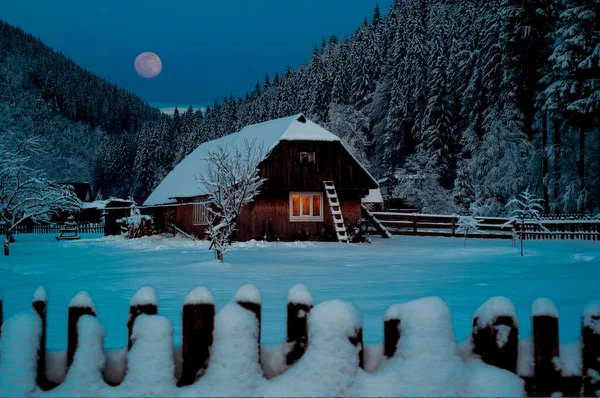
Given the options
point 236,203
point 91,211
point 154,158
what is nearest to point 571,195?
point 236,203

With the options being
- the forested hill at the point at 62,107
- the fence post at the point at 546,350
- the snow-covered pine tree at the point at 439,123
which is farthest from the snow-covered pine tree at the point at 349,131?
the forested hill at the point at 62,107

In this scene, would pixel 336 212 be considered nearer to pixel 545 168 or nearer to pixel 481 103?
pixel 545 168

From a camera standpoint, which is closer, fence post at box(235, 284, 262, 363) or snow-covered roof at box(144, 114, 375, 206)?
fence post at box(235, 284, 262, 363)

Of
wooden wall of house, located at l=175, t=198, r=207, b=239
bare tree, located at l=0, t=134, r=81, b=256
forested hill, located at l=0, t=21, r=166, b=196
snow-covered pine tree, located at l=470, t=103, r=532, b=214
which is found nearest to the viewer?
bare tree, located at l=0, t=134, r=81, b=256

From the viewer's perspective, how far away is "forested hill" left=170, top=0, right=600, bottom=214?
3347 centimetres

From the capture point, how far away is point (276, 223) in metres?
27.3

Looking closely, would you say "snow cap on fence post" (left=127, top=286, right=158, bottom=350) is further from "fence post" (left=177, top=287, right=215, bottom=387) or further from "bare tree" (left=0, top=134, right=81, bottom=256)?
"bare tree" (left=0, top=134, right=81, bottom=256)

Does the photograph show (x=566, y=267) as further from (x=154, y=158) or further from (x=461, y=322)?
(x=154, y=158)

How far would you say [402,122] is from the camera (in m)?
60.9

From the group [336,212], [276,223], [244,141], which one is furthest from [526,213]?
[244,141]

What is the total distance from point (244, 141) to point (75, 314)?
2941cm

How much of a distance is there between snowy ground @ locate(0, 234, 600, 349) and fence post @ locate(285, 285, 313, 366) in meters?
3.07

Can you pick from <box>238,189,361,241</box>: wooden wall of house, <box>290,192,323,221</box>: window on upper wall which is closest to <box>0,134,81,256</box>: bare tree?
<box>238,189,361,241</box>: wooden wall of house

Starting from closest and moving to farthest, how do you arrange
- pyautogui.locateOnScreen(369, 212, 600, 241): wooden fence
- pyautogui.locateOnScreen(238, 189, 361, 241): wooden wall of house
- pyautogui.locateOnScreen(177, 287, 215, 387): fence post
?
pyautogui.locateOnScreen(177, 287, 215, 387): fence post < pyautogui.locateOnScreen(238, 189, 361, 241): wooden wall of house < pyautogui.locateOnScreen(369, 212, 600, 241): wooden fence
